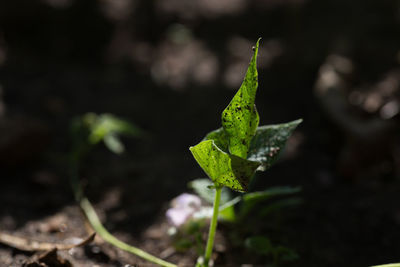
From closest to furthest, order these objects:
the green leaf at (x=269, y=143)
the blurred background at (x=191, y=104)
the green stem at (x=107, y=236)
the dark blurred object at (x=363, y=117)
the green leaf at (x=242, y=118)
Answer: the green leaf at (x=242, y=118), the green leaf at (x=269, y=143), the green stem at (x=107, y=236), the blurred background at (x=191, y=104), the dark blurred object at (x=363, y=117)

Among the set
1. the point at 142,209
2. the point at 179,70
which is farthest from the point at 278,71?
the point at 142,209

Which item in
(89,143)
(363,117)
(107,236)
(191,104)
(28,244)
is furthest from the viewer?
(191,104)

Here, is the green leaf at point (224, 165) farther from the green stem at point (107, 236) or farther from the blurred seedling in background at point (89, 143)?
the blurred seedling in background at point (89, 143)

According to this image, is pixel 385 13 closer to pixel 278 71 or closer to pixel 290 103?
pixel 278 71

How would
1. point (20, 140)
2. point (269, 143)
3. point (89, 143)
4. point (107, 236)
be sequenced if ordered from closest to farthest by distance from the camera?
point (269, 143) < point (107, 236) < point (20, 140) < point (89, 143)

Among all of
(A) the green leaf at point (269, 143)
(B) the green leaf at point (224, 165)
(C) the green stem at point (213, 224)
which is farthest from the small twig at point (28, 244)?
(A) the green leaf at point (269, 143)

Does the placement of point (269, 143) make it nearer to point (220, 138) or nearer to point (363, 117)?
point (220, 138)

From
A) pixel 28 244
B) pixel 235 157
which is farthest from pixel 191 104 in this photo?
pixel 235 157

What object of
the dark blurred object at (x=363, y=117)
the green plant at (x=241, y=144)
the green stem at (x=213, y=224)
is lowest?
the green stem at (x=213, y=224)
